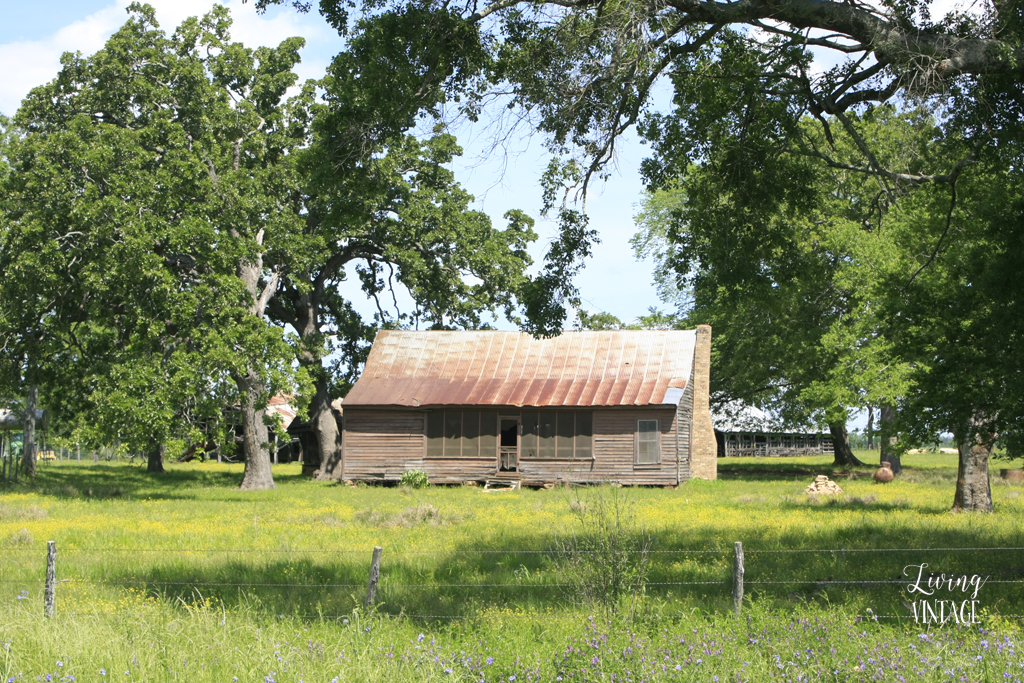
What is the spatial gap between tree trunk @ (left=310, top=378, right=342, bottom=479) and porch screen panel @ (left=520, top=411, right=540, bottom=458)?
9103mm

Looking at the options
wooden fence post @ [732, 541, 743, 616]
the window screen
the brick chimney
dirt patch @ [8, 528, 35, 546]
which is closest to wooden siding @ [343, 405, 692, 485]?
the window screen

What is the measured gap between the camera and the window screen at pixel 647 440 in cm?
3359

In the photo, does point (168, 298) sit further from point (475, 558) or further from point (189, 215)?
point (475, 558)

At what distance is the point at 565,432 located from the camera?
3431 cm

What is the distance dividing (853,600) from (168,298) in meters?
21.3

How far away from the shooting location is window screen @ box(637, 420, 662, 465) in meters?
33.6

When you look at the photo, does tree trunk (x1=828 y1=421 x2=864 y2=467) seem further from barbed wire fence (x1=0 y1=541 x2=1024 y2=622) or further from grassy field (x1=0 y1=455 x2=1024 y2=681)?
barbed wire fence (x1=0 y1=541 x2=1024 y2=622)

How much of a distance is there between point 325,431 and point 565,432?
37.9 ft

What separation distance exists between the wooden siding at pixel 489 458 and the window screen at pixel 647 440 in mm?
180

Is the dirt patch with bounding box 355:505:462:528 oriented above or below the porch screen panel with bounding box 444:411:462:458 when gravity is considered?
below

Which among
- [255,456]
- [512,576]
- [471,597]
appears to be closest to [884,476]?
[255,456]

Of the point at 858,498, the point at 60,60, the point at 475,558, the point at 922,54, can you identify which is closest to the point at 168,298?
the point at 60,60

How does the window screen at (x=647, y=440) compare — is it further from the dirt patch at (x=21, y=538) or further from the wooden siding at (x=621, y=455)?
the dirt patch at (x=21, y=538)

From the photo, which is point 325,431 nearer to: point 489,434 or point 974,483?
point 489,434
